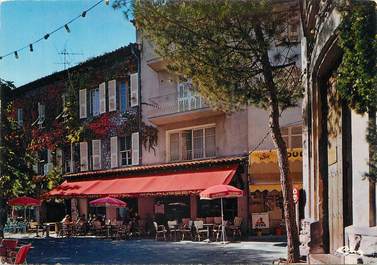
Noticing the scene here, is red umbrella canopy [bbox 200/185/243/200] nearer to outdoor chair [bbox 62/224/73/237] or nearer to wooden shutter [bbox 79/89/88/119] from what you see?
wooden shutter [bbox 79/89/88/119]

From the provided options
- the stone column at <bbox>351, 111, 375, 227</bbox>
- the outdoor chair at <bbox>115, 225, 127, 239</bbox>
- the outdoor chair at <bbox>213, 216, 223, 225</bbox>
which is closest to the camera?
the stone column at <bbox>351, 111, 375, 227</bbox>

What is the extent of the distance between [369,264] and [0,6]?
5.54m

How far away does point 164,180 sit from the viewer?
1809cm

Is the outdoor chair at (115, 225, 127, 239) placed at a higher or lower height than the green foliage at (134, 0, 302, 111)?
lower

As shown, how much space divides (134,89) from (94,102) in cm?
154

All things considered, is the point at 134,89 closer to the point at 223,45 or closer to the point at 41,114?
the point at 41,114

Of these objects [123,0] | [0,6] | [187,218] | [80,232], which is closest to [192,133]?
[187,218]

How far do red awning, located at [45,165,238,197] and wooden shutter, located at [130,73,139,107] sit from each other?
105 inches

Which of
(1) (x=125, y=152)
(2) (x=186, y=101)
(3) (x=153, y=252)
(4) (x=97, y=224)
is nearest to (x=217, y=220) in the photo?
(3) (x=153, y=252)

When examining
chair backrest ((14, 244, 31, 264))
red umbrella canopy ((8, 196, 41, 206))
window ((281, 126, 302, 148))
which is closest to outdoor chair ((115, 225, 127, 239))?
red umbrella canopy ((8, 196, 41, 206))

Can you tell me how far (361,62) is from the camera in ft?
19.8

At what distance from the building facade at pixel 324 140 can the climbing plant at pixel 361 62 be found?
34.3 inches

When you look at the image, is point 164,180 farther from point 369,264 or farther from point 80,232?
point 369,264

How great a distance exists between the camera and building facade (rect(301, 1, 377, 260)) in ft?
27.0
